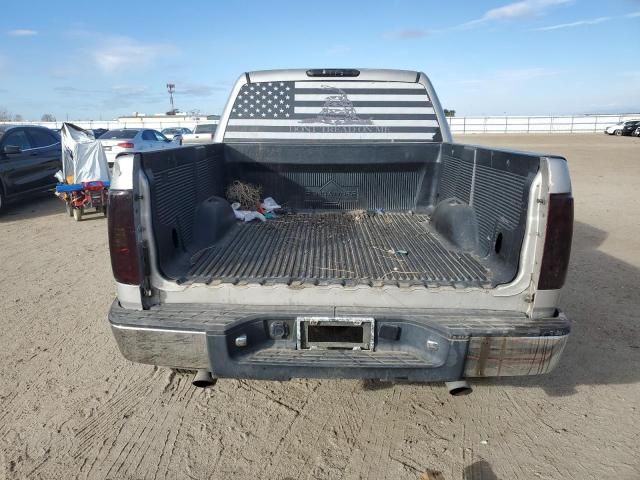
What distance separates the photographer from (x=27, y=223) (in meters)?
8.55

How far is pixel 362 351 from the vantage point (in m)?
2.35

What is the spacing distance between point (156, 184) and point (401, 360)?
1607 mm

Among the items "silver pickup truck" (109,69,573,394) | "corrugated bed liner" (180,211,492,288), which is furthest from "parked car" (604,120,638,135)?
"silver pickup truck" (109,69,573,394)

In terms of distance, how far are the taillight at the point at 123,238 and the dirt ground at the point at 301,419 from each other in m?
1.04

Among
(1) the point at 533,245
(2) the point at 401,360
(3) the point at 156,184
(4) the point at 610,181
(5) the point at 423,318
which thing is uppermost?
(3) the point at 156,184

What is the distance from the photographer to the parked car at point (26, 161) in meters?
9.03

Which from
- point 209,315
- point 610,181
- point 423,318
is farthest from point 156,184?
point 610,181

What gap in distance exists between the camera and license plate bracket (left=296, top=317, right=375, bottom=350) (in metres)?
2.30

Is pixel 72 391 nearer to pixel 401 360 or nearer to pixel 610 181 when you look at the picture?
pixel 401 360

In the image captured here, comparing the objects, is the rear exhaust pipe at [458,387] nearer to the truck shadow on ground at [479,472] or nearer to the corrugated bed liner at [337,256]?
the truck shadow on ground at [479,472]

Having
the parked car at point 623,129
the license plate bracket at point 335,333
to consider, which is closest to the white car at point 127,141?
the license plate bracket at point 335,333

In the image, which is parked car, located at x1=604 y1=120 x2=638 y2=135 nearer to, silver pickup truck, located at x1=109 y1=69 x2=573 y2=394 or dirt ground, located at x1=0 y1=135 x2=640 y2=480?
dirt ground, located at x1=0 y1=135 x2=640 y2=480

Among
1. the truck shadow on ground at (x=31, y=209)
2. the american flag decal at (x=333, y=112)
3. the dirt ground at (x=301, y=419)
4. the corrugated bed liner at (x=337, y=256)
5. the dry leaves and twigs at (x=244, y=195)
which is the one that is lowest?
the truck shadow on ground at (x=31, y=209)

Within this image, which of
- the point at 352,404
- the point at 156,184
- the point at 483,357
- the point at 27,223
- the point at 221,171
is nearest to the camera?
the point at 483,357
